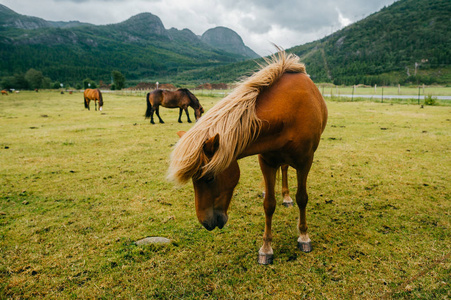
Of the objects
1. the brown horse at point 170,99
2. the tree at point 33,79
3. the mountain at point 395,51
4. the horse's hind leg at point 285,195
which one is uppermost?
the mountain at point 395,51

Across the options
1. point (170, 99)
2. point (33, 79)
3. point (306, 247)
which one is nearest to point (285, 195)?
→ point (306, 247)

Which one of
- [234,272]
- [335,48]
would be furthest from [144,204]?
[335,48]

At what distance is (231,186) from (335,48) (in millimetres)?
124234

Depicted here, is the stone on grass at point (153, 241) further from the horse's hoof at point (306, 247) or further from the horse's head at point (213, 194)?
the horse's hoof at point (306, 247)

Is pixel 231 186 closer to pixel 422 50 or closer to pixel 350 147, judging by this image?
pixel 350 147

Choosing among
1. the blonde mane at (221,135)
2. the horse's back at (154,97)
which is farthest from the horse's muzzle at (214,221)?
the horse's back at (154,97)

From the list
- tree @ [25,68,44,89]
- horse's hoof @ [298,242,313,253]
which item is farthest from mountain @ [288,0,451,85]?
tree @ [25,68,44,89]

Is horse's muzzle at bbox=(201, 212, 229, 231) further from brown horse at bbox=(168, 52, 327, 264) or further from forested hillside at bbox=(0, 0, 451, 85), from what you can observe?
forested hillside at bbox=(0, 0, 451, 85)

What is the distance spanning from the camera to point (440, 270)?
2.42 m

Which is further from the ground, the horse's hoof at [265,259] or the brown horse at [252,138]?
the brown horse at [252,138]

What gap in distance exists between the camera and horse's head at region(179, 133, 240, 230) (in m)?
2.10

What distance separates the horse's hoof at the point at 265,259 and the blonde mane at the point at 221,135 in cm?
140

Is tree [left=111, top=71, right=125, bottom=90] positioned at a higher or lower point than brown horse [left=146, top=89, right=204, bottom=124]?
higher

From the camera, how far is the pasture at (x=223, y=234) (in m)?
2.32
